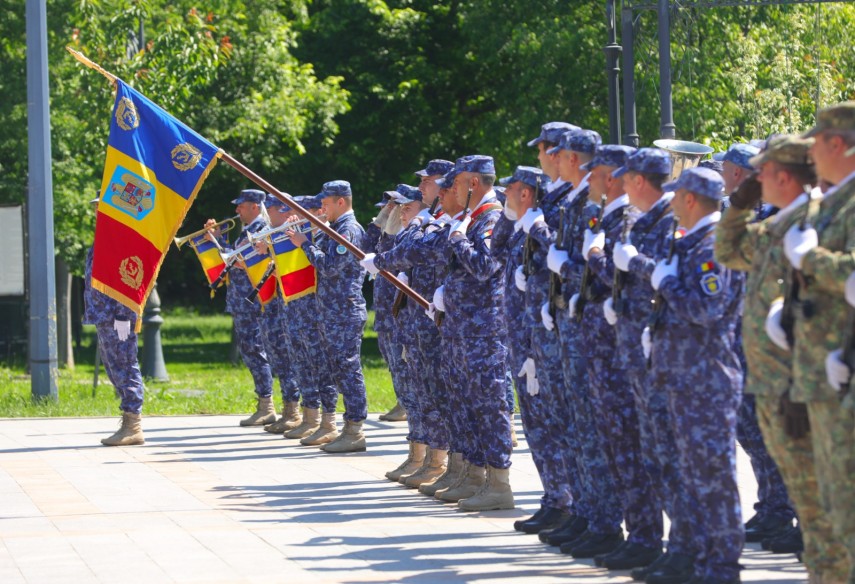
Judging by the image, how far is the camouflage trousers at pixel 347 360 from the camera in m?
12.4

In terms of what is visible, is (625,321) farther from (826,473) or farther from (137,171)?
(137,171)

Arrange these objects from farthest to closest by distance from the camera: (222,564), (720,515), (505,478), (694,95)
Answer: (694,95)
(505,478)
(222,564)
(720,515)

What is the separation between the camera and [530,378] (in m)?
8.23

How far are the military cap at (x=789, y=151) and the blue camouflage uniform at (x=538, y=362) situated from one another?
7.18 feet

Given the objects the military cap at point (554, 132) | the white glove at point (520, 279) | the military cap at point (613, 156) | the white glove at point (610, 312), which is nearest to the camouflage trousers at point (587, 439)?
the white glove at point (610, 312)

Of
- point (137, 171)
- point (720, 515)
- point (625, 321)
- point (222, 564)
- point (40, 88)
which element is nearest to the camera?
point (720, 515)

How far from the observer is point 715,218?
263 inches

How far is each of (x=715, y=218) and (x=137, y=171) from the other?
6462 millimetres

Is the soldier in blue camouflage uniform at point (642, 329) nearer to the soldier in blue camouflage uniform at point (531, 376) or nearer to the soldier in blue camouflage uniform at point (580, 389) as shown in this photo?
the soldier in blue camouflage uniform at point (580, 389)

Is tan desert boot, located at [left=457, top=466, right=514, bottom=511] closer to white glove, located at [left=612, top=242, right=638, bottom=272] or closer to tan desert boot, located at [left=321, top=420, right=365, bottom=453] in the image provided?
white glove, located at [left=612, top=242, right=638, bottom=272]

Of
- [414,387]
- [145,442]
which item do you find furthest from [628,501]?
[145,442]

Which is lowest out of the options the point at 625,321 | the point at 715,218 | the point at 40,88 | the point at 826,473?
the point at 826,473

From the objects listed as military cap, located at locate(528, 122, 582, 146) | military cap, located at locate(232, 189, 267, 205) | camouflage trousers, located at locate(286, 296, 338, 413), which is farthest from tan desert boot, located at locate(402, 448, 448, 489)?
military cap, located at locate(232, 189, 267, 205)

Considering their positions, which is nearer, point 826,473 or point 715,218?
point 826,473
